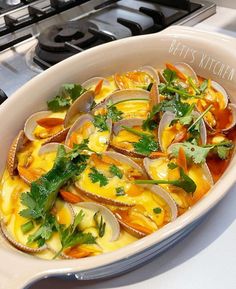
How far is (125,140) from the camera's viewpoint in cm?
81

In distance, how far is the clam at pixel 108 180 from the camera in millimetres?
688

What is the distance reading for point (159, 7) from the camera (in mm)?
1281

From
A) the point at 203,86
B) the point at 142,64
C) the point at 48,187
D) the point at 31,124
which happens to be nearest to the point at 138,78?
the point at 142,64

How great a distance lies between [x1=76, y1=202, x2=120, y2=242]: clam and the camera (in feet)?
Result: 2.14

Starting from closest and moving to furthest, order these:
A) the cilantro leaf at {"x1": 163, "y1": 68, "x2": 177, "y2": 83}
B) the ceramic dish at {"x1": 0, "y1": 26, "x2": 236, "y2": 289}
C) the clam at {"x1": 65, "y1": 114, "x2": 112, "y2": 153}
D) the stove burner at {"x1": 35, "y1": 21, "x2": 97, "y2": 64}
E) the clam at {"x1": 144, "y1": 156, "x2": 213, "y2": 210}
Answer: the ceramic dish at {"x1": 0, "y1": 26, "x2": 236, "y2": 289} < the clam at {"x1": 144, "y1": 156, "x2": 213, "y2": 210} < the clam at {"x1": 65, "y1": 114, "x2": 112, "y2": 153} < the cilantro leaf at {"x1": 163, "y1": 68, "x2": 177, "y2": 83} < the stove burner at {"x1": 35, "y1": 21, "x2": 97, "y2": 64}

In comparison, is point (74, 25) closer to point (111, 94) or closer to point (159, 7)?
point (159, 7)

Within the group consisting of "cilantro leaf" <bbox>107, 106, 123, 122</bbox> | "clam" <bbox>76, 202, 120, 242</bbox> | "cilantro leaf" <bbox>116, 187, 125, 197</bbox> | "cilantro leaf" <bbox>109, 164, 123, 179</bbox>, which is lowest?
"clam" <bbox>76, 202, 120, 242</bbox>

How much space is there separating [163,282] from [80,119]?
34cm

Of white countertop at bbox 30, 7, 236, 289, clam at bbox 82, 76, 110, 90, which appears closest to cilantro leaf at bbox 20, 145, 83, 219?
white countertop at bbox 30, 7, 236, 289

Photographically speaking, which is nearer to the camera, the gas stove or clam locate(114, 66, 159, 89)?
clam locate(114, 66, 159, 89)

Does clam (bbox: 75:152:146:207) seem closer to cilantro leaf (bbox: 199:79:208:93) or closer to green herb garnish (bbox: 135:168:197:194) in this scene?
green herb garnish (bbox: 135:168:197:194)

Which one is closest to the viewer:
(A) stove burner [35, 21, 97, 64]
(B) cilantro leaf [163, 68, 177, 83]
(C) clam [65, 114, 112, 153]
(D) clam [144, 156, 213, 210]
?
(D) clam [144, 156, 213, 210]

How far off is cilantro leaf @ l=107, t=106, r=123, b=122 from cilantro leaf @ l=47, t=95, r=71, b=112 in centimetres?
9

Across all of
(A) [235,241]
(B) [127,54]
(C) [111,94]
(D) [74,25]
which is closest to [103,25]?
(D) [74,25]
